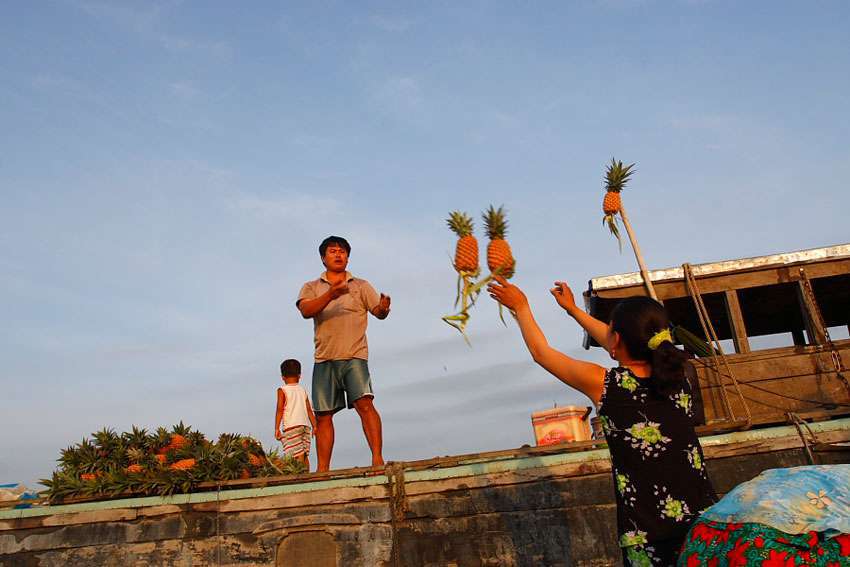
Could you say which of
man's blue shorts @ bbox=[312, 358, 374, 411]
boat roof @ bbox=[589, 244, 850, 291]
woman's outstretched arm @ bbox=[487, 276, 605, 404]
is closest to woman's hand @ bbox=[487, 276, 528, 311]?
woman's outstretched arm @ bbox=[487, 276, 605, 404]

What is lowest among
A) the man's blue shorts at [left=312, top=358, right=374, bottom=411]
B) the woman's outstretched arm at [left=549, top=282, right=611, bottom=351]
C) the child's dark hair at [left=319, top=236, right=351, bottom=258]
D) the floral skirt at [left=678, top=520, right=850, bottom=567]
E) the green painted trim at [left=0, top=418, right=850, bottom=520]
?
the floral skirt at [left=678, top=520, right=850, bottom=567]

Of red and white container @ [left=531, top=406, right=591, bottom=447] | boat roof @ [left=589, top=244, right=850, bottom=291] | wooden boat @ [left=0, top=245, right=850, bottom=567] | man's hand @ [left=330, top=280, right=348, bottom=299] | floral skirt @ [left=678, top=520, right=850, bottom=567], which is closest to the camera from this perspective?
floral skirt @ [left=678, top=520, right=850, bottom=567]

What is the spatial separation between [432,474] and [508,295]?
3.30 m

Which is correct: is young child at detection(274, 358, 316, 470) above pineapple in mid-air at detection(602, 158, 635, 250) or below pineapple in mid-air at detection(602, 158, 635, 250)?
below

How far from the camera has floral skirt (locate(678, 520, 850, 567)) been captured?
2023mm

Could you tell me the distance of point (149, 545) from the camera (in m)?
6.55

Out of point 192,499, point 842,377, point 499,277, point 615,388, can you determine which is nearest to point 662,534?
point 615,388

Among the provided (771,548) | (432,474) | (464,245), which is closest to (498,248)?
(464,245)

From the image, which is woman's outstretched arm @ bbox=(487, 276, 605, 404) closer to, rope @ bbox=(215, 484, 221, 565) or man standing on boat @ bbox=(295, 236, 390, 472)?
man standing on boat @ bbox=(295, 236, 390, 472)

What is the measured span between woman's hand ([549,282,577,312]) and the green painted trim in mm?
2651

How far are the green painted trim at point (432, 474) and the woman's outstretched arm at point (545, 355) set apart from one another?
302 cm

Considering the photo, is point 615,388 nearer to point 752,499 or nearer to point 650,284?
point 752,499

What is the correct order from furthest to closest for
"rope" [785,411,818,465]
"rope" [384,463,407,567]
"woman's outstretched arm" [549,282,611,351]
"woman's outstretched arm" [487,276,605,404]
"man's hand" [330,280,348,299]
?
"man's hand" [330,280,348,299], "rope" [384,463,407,567], "rope" [785,411,818,465], "woman's outstretched arm" [549,282,611,351], "woman's outstretched arm" [487,276,605,404]

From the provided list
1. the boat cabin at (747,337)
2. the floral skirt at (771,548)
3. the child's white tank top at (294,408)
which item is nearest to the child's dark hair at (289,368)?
the child's white tank top at (294,408)
